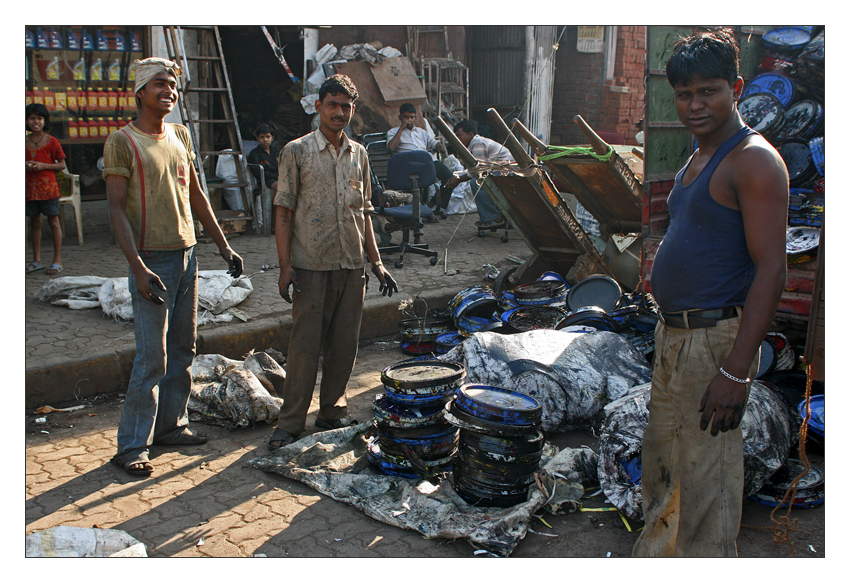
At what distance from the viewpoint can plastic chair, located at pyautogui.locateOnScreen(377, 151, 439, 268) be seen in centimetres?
823

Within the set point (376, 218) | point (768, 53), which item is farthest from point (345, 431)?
point (768, 53)

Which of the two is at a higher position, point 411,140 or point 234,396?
point 411,140

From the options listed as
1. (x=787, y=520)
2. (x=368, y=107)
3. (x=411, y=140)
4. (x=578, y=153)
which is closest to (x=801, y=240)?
(x=578, y=153)

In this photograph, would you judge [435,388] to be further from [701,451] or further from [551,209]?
[551,209]

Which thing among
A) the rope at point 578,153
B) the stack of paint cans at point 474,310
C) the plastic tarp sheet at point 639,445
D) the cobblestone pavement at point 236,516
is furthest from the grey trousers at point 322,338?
the rope at point 578,153

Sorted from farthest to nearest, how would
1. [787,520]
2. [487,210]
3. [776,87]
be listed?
1. [487,210]
2. [776,87]
3. [787,520]

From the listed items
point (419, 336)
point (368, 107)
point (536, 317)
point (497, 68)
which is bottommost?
point (419, 336)

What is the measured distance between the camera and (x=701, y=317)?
2283 millimetres

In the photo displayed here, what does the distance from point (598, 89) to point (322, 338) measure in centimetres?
1114

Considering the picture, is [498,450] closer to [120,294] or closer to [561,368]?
[561,368]

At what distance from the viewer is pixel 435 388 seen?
3535 millimetres

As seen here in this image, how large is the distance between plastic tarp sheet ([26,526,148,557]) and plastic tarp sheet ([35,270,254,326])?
2.88 metres

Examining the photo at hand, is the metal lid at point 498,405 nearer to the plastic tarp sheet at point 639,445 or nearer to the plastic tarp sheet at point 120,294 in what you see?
the plastic tarp sheet at point 639,445

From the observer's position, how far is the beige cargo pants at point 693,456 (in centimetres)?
230
